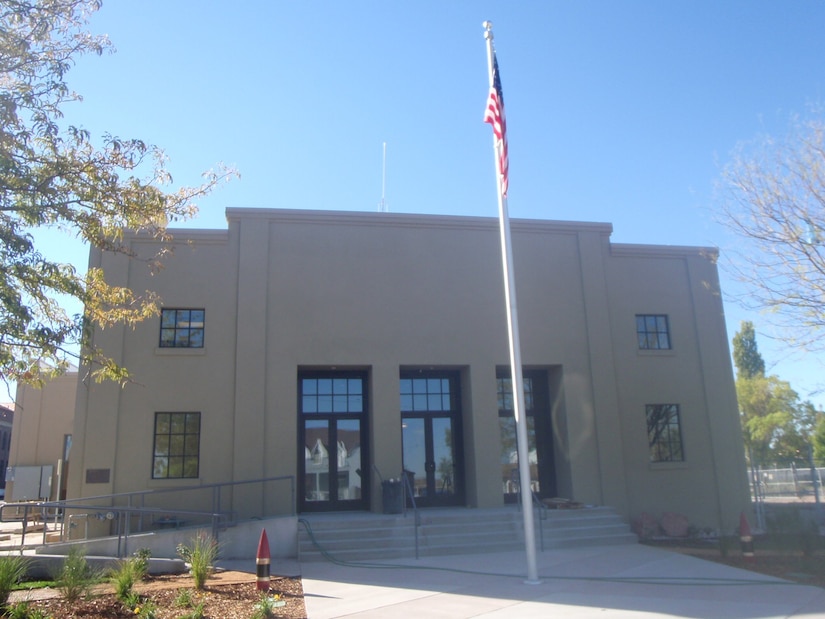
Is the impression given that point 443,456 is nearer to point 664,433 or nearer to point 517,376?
point 664,433

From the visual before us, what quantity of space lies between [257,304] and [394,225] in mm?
3976

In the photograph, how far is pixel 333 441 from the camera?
17.8 metres

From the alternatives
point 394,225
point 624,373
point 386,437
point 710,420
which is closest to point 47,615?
point 386,437

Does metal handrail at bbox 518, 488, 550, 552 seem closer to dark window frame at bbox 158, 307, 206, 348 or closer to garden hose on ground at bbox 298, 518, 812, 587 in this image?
garden hose on ground at bbox 298, 518, 812, 587

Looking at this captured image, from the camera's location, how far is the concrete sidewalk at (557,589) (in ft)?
30.5

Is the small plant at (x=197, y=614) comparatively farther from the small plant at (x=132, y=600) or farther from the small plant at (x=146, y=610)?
the small plant at (x=132, y=600)

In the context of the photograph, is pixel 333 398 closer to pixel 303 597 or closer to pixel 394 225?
pixel 394 225

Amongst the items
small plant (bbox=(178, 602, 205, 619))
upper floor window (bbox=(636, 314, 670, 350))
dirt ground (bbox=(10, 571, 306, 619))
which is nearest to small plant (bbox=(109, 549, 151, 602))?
dirt ground (bbox=(10, 571, 306, 619))

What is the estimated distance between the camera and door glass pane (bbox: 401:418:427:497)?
1794cm

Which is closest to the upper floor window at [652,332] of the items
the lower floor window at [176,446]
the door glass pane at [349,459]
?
the door glass pane at [349,459]

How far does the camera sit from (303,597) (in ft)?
34.9

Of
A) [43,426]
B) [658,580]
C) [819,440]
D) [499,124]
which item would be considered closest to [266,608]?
[658,580]

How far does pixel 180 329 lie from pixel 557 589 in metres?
10.7

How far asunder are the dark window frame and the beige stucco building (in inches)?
1.9
